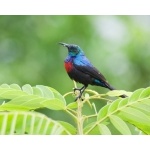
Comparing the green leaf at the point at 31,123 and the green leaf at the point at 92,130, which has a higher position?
the green leaf at the point at 92,130

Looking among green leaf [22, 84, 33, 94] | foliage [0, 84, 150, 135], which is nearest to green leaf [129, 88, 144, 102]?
foliage [0, 84, 150, 135]

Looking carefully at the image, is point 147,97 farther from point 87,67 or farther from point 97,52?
point 97,52

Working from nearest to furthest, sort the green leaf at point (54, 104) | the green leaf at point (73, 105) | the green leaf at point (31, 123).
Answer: the green leaf at point (31, 123)
the green leaf at point (54, 104)
the green leaf at point (73, 105)

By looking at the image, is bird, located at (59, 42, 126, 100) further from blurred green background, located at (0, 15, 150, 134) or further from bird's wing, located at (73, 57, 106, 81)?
blurred green background, located at (0, 15, 150, 134)

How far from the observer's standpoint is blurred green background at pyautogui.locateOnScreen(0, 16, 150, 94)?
69.6 inches

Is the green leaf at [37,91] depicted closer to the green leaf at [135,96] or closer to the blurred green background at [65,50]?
the green leaf at [135,96]

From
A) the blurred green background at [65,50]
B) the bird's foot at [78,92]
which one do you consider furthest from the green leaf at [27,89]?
the blurred green background at [65,50]

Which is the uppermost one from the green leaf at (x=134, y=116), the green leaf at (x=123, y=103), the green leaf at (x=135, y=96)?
the green leaf at (x=135, y=96)

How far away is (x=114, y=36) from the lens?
5.97 ft

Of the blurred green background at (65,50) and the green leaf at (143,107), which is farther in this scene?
the blurred green background at (65,50)

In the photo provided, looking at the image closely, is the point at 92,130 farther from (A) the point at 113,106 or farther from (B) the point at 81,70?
(B) the point at 81,70

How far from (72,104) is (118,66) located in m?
0.81

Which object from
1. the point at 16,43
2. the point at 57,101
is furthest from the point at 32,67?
the point at 57,101

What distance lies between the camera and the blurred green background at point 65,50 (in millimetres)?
1767
